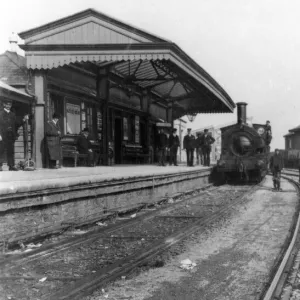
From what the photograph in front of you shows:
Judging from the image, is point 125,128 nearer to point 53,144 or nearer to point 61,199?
point 53,144

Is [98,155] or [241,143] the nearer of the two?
[98,155]

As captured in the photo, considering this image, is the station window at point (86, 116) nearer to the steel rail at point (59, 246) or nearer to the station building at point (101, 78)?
the station building at point (101, 78)

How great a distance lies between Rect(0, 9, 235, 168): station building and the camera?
11555mm

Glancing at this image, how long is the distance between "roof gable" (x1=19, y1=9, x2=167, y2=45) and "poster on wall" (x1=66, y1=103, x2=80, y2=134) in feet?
7.57

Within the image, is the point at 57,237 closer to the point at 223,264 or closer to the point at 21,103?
the point at 223,264

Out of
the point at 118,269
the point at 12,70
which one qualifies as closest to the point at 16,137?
the point at 12,70

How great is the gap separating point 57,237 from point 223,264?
2.71 meters

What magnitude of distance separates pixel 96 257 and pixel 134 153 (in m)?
13.4

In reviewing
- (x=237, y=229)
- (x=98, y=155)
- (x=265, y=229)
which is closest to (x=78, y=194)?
(x=237, y=229)

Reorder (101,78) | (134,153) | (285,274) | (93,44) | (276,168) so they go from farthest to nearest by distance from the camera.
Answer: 1. (134,153)
2. (276,168)
3. (101,78)
4. (93,44)
5. (285,274)

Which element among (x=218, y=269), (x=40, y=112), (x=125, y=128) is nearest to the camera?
(x=218, y=269)

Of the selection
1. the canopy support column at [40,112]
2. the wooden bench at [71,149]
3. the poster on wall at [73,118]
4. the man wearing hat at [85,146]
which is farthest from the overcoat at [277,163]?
the canopy support column at [40,112]

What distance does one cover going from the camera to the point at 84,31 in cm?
1207

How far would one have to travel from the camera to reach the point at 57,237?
6578 mm
